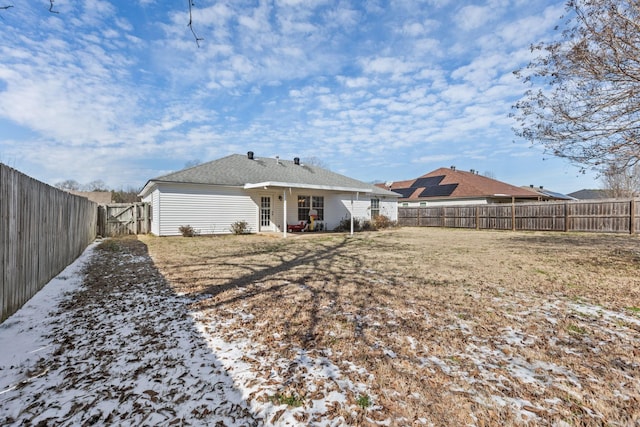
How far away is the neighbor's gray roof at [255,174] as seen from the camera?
14.7 meters

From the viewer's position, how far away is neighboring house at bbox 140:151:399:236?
13922mm

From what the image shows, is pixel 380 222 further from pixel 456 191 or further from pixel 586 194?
pixel 586 194

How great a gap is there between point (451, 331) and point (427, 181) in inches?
1152

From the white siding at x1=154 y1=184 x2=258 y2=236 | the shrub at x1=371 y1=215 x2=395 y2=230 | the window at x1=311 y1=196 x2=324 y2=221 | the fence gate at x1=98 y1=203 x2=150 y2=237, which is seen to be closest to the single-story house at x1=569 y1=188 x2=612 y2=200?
the shrub at x1=371 y1=215 x2=395 y2=230

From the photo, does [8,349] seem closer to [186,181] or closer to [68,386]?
[68,386]

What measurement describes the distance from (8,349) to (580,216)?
2251 cm

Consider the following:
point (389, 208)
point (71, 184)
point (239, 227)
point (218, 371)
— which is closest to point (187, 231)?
point (239, 227)

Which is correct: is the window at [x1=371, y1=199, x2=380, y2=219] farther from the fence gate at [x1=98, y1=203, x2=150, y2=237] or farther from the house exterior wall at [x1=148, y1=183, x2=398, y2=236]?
the fence gate at [x1=98, y1=203, x2=150, y2=237]

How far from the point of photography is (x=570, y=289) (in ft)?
17.1

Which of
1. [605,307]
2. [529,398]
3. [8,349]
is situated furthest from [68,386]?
[605,307]

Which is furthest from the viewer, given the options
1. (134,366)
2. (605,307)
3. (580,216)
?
(580,216)

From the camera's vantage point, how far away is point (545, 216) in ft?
58.0

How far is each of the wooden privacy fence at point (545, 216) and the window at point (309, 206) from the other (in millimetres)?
9917

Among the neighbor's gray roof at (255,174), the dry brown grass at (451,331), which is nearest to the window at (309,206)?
the neighbor's gray roof at (255,174)
